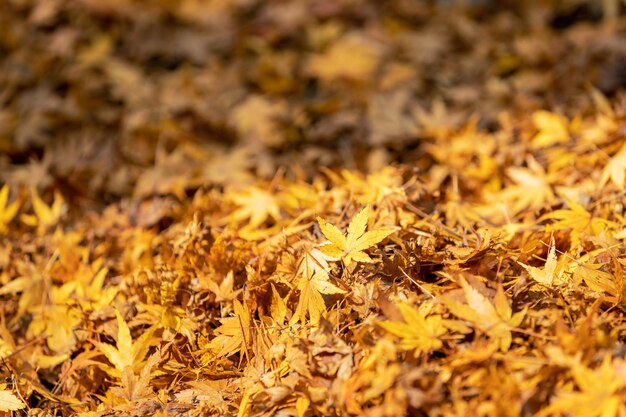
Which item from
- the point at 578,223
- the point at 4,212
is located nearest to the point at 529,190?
the point at 578,223

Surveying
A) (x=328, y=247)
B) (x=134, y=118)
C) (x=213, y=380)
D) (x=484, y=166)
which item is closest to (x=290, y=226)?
(x=328, y=247)

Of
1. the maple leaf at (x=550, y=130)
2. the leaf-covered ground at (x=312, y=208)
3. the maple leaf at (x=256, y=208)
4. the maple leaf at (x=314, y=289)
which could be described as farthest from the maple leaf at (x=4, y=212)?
the maple leaf at (x=550, y=130)

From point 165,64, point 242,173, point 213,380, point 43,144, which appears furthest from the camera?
point 165,64

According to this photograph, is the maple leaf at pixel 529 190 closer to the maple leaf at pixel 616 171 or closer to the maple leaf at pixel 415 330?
the maple leaf at pixel 616 171

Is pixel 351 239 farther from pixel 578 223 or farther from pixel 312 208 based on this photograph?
pixel 578 223

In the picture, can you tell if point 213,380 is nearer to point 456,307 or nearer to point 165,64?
point 456,307

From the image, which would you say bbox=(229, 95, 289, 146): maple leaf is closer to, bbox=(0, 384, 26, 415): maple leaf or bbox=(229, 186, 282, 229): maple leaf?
bbox=(229, 186, 282, 229): maple leaf

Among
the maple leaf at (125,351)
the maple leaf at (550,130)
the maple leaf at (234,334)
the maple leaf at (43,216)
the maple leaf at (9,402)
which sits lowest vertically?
the maple leaf at (43,216)
